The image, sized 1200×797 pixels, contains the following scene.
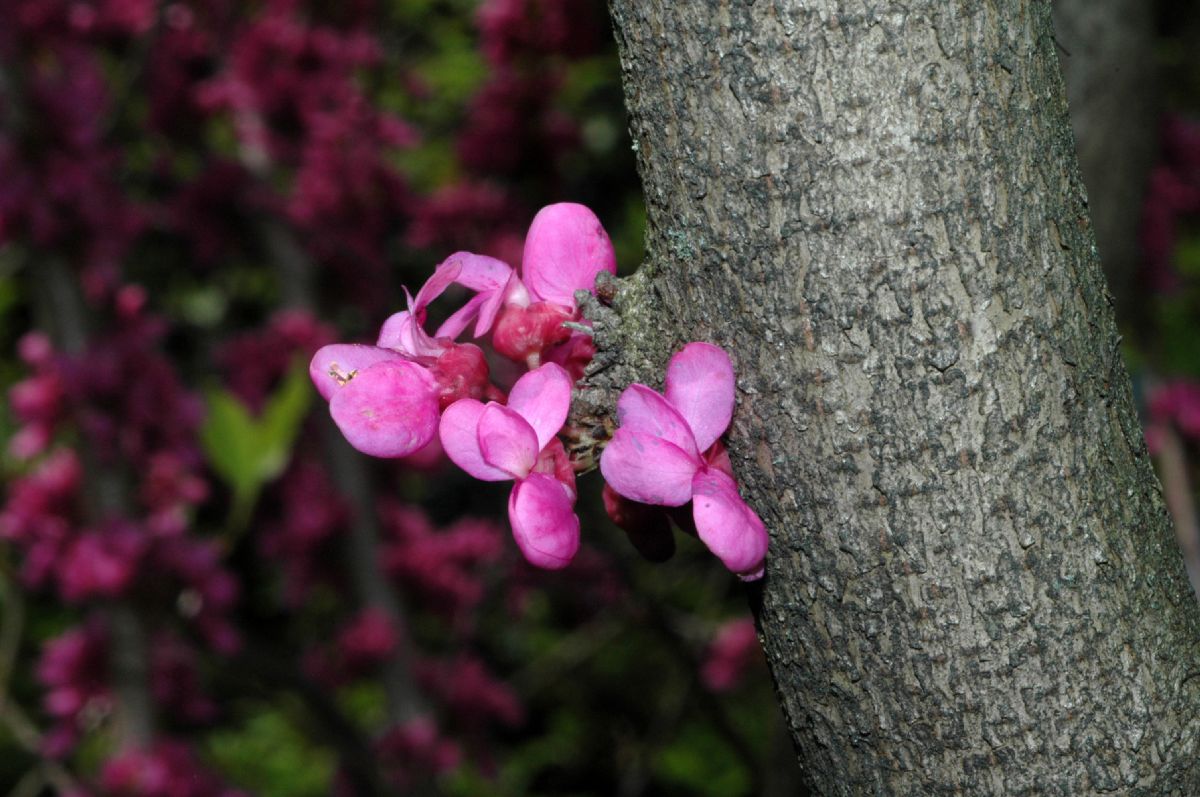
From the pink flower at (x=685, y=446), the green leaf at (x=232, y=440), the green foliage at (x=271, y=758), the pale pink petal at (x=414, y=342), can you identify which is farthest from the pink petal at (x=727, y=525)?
the green foliage at (x=271, y=758)

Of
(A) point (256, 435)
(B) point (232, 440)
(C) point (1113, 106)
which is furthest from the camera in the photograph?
(B) point (232, 440)

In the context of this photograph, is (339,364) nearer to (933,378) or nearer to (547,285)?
(547,285)

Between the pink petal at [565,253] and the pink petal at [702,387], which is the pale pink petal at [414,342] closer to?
the pink petal at [565,253]

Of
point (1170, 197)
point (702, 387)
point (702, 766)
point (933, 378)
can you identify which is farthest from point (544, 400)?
point (702, 766)

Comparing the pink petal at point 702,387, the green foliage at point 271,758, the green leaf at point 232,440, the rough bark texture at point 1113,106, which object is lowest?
the green foliage at point 271,758

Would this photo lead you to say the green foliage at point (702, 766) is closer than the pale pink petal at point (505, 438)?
No

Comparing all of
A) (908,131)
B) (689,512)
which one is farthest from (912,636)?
(908,131)

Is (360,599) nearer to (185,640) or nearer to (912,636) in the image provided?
(185,640)

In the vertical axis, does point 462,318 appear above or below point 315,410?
above
